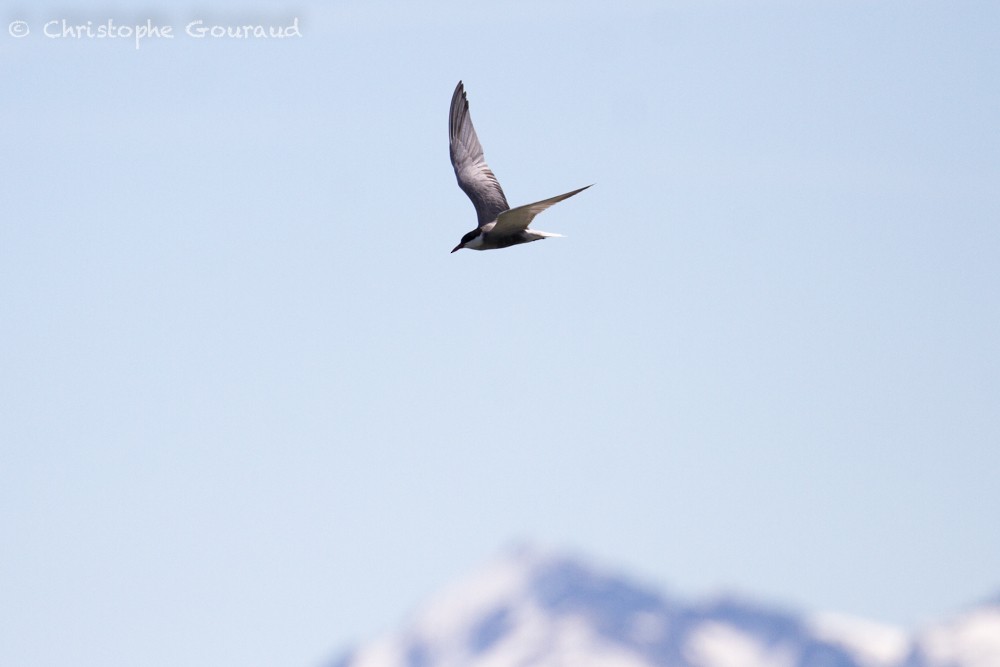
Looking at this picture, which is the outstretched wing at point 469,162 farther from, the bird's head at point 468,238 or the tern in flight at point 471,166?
the bird's head at point 468,238

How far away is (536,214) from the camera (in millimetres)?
37094

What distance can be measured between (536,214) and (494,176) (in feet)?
24.6

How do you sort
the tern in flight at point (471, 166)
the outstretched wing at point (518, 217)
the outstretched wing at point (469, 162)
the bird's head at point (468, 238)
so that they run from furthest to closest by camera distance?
the outstretched wing at point (469, 162) → the tern in flight at point (471, 166) → the bird's head at point (468, 238) → the outstretched wing at point (518, 217)

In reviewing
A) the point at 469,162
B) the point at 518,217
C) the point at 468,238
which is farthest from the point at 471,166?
the point at 518,217

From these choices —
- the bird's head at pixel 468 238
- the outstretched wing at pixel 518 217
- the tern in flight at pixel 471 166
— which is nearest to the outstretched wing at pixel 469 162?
the tern in flight at pixel 471 166

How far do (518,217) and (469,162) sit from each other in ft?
24.9

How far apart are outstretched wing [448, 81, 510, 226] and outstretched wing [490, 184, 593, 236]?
5.15 metres

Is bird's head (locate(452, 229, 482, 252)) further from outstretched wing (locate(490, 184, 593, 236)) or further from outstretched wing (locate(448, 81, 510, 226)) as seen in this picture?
outstretched wing (locate(448, 81, 510, 226))

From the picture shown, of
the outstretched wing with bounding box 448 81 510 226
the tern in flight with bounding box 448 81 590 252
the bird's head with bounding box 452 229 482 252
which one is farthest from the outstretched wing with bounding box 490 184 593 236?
the outstretched wing with bounding box 448 81 510 226

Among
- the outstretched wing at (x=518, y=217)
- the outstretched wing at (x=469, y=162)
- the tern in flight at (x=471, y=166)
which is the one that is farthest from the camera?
the outstretched wing at (x=469, y=162)

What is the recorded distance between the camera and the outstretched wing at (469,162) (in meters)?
43.8

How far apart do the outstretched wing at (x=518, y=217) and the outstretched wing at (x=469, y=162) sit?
5.15m

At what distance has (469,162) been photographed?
146 feet

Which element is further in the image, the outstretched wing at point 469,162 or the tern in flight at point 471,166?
the outstretched wing at point 469,162
